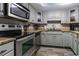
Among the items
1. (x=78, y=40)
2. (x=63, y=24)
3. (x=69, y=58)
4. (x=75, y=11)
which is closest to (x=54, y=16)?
(x=63, y=24)

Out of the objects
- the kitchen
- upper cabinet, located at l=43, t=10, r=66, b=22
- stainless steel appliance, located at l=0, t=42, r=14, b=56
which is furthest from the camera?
upper cabinet, located at l=43, t=10, r=66, b=22

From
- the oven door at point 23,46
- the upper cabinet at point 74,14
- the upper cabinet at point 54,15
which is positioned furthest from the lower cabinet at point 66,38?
the oven door at point 23,46

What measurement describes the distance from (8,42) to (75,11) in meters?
2.83

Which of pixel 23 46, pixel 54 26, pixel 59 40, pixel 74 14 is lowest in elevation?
pixel 59 40

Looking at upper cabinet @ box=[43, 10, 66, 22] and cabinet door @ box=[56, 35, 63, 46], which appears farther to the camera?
upper cabinet @ box=[43, 10, 66, 22]

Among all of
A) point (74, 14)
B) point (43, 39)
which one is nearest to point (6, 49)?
point (43, 39)

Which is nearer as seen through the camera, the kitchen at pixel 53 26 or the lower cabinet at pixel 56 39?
the kitchen at pixel 53 26

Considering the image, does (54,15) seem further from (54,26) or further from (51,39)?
(51,39)

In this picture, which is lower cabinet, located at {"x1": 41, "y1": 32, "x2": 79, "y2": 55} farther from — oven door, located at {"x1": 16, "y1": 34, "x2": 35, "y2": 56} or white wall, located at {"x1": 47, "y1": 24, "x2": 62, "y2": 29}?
oven door, located at {"x1": 16, "y1": 34, "x2": 35, "y2": 56}

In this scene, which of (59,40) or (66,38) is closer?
(66,38)

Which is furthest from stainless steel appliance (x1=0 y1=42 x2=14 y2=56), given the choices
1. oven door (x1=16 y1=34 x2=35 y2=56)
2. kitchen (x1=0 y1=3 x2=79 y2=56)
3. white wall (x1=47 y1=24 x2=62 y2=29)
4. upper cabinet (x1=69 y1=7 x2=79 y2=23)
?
white wall (x1=47 y1=24 x2=62 y2=29)

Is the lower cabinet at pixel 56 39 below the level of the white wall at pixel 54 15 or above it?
below

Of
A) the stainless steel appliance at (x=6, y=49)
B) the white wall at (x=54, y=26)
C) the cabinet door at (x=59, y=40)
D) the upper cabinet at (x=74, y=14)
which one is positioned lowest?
the cabinet door at (x=59, y=40)

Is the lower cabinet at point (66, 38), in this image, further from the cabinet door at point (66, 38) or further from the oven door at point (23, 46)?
the oven door at point (23, 46)
